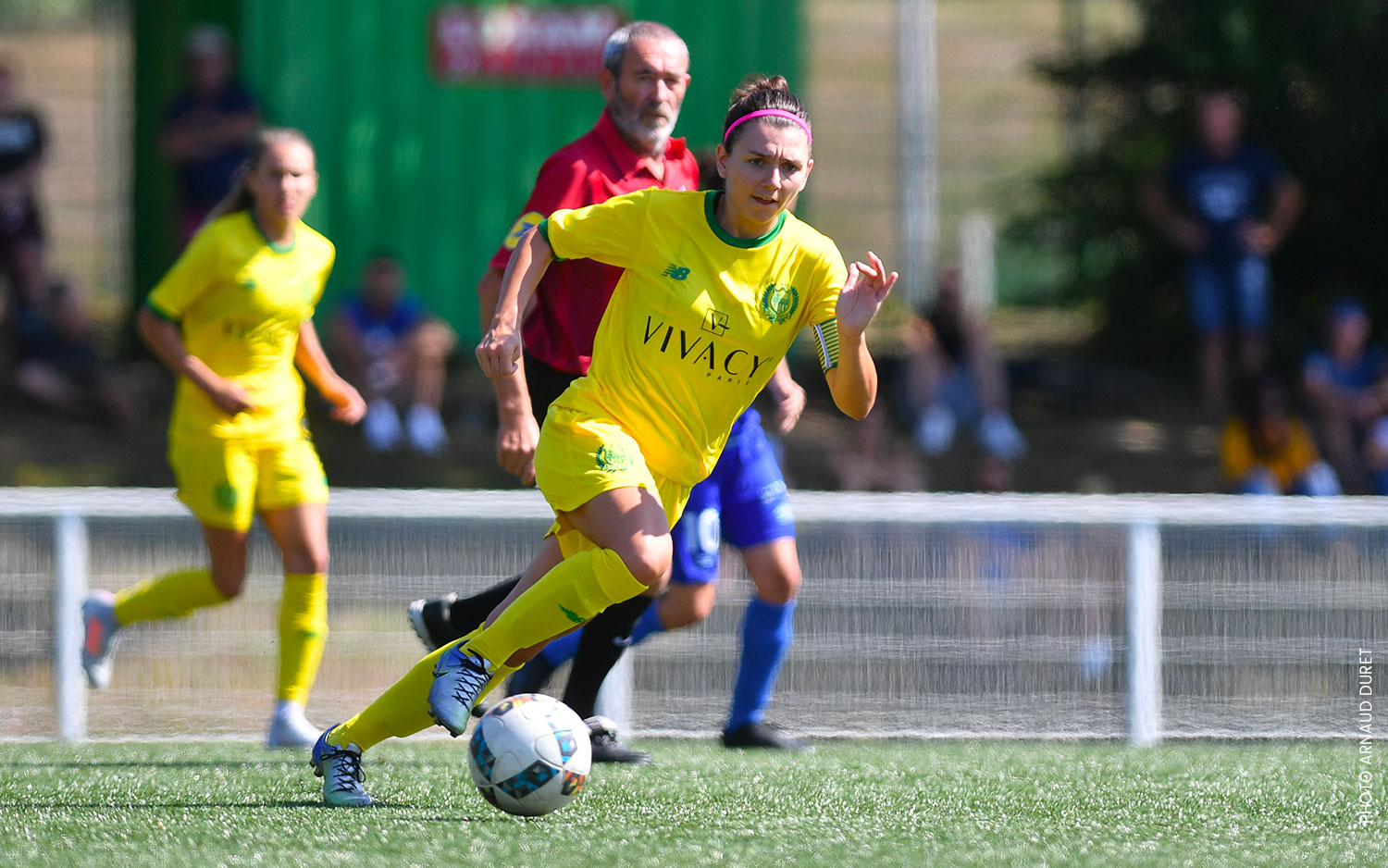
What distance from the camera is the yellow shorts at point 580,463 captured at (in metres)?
4.40

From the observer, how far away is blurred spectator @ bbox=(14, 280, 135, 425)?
445 inches

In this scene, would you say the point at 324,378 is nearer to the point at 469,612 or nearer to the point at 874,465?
the point at 469,612

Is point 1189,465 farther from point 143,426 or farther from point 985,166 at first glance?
point 985,166

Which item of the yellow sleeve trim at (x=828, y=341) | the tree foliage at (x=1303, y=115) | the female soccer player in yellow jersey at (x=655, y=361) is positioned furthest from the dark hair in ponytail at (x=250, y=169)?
the tree foliage at (x=1303, y=115)

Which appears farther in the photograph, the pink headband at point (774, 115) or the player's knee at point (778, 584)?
the player's knee at point (778, 584)

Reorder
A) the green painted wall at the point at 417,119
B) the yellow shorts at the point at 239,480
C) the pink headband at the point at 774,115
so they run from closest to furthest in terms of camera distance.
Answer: the pink headband at the point at 774,115 < the yellow shorts at the point at 239,480 < the green painted wall at the point at 417,119

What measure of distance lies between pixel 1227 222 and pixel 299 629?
702 centimetres

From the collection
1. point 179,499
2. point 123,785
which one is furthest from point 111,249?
point 123,785

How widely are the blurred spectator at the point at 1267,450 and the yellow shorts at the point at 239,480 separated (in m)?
5.37

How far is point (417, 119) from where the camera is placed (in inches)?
488

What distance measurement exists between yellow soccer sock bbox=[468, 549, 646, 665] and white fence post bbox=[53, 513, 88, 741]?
288 centimetres

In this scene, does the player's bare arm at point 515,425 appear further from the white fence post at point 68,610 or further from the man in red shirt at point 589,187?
the white fence post at point 68,610

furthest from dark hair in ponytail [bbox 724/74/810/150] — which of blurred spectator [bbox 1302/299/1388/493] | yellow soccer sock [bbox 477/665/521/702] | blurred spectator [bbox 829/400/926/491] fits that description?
blurred spectator [bbox 1302/299/1388/493]

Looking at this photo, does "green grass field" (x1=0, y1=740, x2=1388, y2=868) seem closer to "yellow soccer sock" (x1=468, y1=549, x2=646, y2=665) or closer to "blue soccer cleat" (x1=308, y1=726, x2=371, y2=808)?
"blue soccer cleat" (x1=308, y1=726, x2=371, y2=808)
